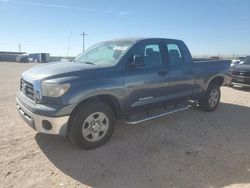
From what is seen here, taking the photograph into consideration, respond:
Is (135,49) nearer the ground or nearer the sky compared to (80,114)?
nearer the sky

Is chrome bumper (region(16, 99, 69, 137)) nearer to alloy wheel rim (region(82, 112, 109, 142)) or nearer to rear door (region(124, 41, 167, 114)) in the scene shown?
alloy wheel rim (region(82, 112, 109, 142))

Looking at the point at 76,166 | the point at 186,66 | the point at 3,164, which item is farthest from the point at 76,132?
the point at 186,66

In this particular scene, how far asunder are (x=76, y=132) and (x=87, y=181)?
0.89m

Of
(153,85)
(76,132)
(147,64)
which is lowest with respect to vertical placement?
(76,132)

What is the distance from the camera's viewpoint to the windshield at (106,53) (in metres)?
4.67

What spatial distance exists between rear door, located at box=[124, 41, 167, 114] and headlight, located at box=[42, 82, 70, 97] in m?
1.18

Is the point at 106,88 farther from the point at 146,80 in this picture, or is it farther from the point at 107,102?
the point at 146,80

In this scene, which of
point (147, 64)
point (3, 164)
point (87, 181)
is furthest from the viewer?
point (147, 64)

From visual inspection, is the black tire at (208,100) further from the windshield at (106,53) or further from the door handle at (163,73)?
the windshield at (106,53)

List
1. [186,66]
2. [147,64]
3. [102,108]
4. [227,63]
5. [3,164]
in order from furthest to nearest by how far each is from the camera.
→ [227,63] → [186,66] → [147,64] → [102,108] → [3,164]

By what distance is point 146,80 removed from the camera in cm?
484

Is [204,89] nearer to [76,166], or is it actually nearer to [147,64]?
[147,64]

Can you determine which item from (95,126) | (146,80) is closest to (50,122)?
(95,126)

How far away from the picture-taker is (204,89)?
659cm
